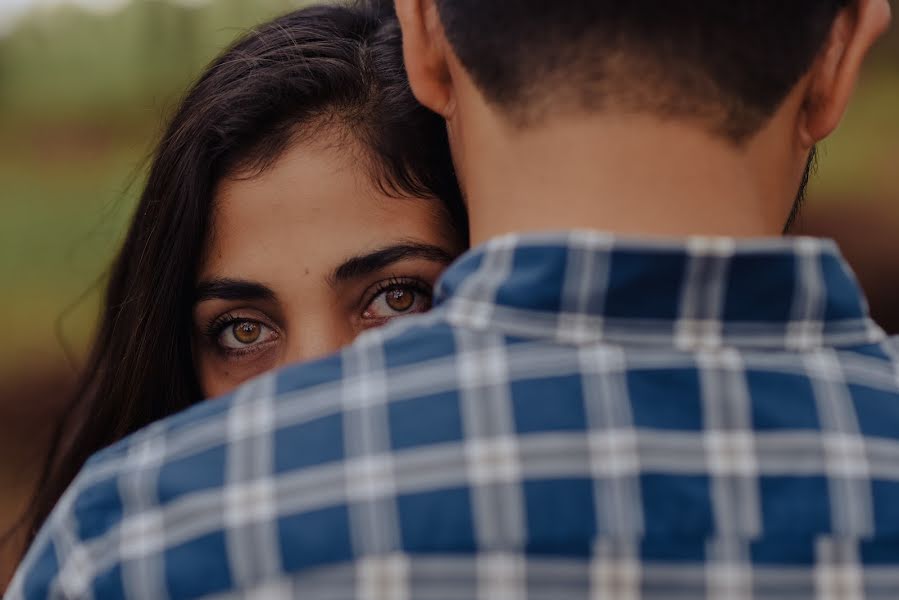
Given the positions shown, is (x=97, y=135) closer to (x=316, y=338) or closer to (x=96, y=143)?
(x=96, y=143)

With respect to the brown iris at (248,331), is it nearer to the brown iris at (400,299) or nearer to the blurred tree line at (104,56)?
the brown iris at (400,299)

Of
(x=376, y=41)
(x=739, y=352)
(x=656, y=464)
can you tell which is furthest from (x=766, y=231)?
(x=376, y=41)

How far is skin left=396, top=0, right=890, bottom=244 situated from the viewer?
81cm

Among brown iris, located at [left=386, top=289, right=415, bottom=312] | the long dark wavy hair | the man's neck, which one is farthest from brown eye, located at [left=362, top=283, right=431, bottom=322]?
the man's neck

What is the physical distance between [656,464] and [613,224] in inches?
7.4

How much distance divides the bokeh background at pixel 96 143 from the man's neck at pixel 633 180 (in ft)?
9.65

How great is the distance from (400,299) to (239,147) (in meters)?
0.34

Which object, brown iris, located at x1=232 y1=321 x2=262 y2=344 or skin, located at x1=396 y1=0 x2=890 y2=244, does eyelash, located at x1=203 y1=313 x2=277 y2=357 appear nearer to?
brown iris, located at x1=232 y1=321 x2=262 y2=344

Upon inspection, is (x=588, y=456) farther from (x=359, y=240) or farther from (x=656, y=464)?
(x=359, y=240)

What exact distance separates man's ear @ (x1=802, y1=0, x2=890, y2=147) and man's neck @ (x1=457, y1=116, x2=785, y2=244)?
0.39ft

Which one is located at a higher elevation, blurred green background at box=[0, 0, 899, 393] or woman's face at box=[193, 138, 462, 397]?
blurred green background at box=[0, 0, 899, 393]

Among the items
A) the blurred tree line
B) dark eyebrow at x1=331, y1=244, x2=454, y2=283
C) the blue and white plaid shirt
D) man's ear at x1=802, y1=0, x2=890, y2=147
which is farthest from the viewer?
the blurred tree line

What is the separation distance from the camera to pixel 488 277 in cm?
82

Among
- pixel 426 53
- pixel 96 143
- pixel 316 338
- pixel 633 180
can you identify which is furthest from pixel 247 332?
pixel 96 143
